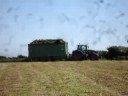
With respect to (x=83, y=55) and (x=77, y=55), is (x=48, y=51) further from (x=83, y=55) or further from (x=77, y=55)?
(x=83, y=55)

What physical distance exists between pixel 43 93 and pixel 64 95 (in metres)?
1.08

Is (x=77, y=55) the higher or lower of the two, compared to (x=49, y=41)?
lower

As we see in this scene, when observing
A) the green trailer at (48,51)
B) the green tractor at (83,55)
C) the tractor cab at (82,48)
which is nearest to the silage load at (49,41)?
the green trailer at (48,51)

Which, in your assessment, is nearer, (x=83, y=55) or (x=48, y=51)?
(x=83, y=55)

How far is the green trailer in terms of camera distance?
44.1m

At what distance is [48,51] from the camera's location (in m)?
44.2

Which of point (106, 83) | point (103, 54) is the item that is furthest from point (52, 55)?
point (106, 83)

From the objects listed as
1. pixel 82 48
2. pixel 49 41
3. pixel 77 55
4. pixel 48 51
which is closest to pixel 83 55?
pixel 77 55

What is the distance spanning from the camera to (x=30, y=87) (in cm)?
1457

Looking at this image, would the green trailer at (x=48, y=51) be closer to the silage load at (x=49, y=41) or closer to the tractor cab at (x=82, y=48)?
the silage load at (x=49, y=41)

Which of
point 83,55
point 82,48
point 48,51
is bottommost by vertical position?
point 83,55

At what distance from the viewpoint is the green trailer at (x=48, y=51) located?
4412 centimetres

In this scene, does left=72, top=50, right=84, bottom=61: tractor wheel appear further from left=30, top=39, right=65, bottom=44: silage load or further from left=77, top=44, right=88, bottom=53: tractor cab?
left=30, top=39, right=65, bottom=44: silage load

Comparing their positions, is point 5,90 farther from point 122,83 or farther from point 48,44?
point 48,44
